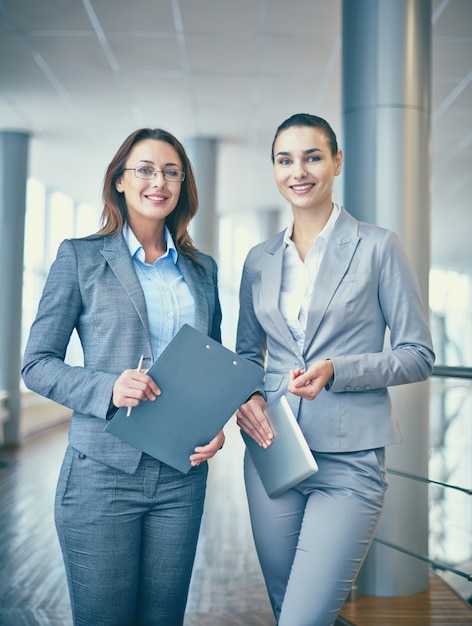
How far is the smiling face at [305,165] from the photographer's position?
1.67 meters

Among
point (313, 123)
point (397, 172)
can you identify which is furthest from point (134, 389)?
point (397, 172)

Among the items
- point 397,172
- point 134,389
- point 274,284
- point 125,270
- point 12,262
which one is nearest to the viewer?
point 134,389

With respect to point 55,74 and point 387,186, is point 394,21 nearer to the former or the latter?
point 387,186

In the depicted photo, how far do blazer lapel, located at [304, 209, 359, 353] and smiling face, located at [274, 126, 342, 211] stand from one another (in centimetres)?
11

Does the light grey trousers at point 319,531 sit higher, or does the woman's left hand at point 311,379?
the woman's left hand at point 311,379

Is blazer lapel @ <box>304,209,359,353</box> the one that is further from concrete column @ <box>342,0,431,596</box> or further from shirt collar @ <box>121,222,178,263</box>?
concrete column @ <box>342,0,431,596</box>

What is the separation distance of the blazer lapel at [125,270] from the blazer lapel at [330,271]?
0.40 meters

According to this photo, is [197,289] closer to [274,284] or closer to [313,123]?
[274,284]

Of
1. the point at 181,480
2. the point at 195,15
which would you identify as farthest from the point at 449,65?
the point at 181,480

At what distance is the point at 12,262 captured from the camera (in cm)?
729

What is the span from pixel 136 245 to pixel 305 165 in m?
0.46

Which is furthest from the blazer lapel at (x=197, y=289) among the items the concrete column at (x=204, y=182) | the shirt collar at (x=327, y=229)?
the concrete column at (x=204, y=182)

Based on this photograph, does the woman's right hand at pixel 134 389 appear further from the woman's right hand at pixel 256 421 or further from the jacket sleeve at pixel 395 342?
the jacket sleeve at pixel 395 342

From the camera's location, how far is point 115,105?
652cm
